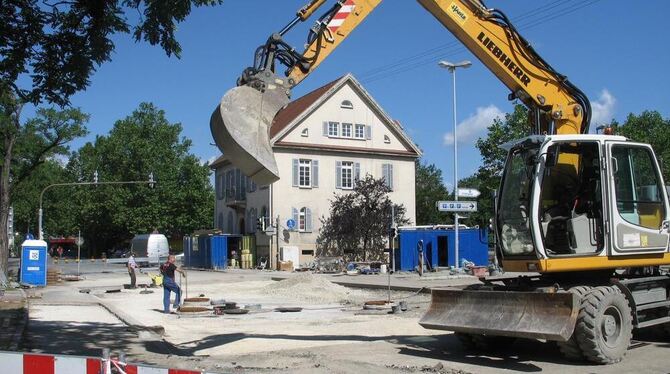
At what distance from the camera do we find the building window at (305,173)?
48344 millimetres

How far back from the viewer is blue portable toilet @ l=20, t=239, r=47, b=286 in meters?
30.7

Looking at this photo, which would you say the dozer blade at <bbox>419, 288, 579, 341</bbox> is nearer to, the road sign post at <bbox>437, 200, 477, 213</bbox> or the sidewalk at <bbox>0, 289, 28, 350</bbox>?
the sidewalk at <bbox>0, 289, 28, 350</bbox>

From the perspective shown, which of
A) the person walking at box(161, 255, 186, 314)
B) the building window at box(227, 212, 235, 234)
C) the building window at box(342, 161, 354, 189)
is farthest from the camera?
the building window at box(227, 212, 235, 234)

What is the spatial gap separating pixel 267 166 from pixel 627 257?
224 inches

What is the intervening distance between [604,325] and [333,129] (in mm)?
40577

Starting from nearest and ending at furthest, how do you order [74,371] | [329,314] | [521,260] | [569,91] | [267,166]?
[74,371]
[267,166]
[521,260]
[569,91]
[329,314]

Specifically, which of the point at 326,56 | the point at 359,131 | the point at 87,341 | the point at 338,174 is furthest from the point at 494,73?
the point at 359,131

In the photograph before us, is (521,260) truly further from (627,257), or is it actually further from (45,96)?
(45,96)

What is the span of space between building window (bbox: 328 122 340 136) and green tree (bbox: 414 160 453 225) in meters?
34.1

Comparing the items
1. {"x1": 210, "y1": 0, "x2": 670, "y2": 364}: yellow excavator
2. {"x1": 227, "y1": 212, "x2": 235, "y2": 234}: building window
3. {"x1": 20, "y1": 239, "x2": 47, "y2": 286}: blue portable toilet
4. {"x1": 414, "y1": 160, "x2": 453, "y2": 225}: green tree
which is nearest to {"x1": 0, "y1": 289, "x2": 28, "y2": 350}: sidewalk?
{"x1": 210, "y1": 0, "x2": 670, "y2": 364}: yellow excavator

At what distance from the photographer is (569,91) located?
12133 mm

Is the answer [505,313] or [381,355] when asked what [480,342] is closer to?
[505,313]

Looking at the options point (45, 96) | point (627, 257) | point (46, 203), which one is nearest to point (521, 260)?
point (627, 257)

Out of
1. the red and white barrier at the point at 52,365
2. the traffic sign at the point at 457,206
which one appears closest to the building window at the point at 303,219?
the traffic sign at the point at 457,206
